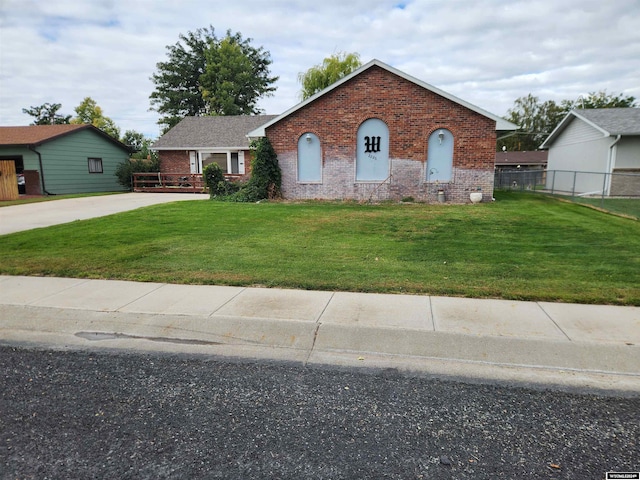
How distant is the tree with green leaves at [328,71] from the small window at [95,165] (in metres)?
18.8

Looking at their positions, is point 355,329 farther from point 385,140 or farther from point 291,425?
point 385,140

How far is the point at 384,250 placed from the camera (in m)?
8.80

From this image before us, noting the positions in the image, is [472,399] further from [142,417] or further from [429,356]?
[142,417]

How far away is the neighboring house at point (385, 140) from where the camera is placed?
57.9 ft

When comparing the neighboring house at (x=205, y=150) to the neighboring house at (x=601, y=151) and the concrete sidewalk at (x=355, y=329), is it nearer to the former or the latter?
the neighboring house at (x=601, y=151)

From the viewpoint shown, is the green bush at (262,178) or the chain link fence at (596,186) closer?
the chain link fence at (596,186)

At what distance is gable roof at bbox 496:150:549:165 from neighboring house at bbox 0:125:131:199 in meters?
47.4

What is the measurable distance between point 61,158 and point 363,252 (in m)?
24.9

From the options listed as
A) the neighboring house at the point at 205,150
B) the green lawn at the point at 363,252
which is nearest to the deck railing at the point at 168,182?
the neighboring house at the point at 205,150

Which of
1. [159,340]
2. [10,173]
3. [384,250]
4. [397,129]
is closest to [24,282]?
[159,340]

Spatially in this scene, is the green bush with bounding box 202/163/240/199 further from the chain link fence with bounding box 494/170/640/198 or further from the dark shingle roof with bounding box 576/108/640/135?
the dark shingle roof with bounding box 576/108/640/135

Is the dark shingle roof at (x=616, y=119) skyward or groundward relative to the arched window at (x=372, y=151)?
skyward

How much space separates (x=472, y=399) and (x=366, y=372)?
973 millimetres

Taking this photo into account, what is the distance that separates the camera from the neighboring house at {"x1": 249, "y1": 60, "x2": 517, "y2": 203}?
17641 millimetres
